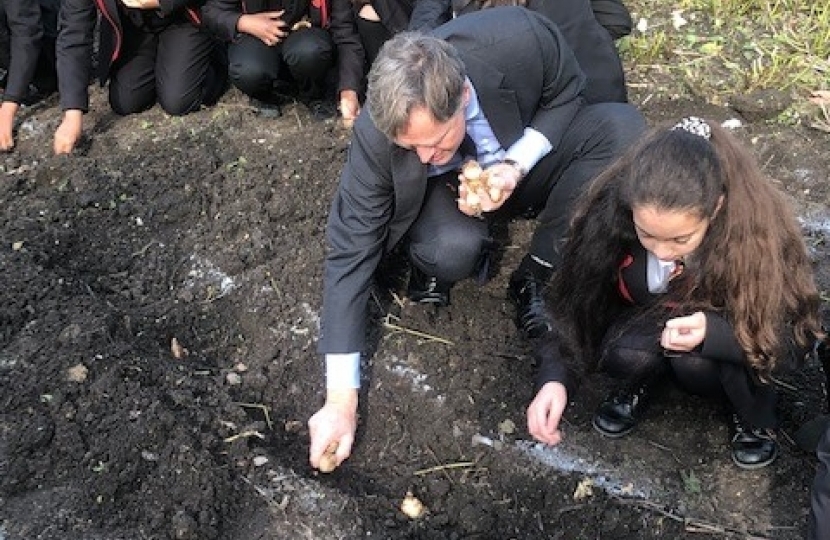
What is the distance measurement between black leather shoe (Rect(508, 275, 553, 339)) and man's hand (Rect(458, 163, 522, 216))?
436mm

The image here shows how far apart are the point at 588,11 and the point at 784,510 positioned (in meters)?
1.91

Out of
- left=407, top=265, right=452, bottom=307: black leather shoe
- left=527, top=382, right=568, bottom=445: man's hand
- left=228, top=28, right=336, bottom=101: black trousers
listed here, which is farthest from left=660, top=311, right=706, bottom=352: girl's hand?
left=228, top=28, right=336, bottom=101: black trousers

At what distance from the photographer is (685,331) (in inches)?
94.0

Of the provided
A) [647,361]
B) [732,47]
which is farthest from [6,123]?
[732,47]

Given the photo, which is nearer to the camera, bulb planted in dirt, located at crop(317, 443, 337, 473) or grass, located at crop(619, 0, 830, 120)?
bulb planted in dirt, located at crop(317, 443, 337, 473)

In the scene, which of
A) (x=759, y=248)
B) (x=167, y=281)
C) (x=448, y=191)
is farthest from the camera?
(x=167, y=281)

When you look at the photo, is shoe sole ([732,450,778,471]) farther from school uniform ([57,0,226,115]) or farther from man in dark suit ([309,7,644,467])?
school uniform ([57,0,226,115])

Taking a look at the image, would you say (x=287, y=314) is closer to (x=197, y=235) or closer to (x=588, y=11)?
(x=197, y=235)

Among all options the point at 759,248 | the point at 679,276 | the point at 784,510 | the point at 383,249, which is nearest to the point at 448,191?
the point at 383,249

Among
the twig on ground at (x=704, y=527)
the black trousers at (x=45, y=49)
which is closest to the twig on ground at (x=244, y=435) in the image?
the twig on ground at (x=704, y=527)

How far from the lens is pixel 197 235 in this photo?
3.57 m

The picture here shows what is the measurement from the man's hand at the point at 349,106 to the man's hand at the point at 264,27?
402mm

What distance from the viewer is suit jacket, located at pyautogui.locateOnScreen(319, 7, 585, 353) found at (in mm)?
2611

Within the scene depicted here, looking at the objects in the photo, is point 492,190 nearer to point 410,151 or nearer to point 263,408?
point 410,151
